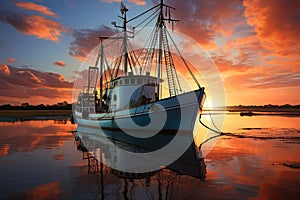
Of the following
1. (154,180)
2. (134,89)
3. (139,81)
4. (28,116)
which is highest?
(139,81)

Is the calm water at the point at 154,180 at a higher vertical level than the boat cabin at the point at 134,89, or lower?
lower

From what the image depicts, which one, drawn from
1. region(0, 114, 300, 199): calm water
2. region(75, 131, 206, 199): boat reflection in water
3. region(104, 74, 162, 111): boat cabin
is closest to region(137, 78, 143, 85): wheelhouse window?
region(104, 74, 162, 111): boat cabin

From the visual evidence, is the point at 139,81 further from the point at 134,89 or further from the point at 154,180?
the point at 154,180

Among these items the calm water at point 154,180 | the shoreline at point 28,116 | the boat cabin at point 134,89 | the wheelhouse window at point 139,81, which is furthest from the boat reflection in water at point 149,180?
the shoreline at point 28,116

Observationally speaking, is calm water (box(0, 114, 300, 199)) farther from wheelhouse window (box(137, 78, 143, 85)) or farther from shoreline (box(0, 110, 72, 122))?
shoreline (box(0, 110, 72, 122))

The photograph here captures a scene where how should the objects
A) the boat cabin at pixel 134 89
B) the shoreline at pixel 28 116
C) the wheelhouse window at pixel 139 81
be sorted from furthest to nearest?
the shoreline at pixel 28 116 → the wheelhouse window at pixel 139 81 → the boat cabin at pixel 134 89

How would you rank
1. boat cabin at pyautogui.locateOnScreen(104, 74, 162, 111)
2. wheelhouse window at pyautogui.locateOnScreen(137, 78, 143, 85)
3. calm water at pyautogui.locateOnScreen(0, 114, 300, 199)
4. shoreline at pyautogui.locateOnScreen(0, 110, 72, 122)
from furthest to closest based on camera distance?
shoreline at pyautogui.locateOnScreen(0, 110, 72, 122) < wheelhouse window at pyautogui.locateOnScreen(137, 78, 143, 85) < boat cabin at pyautogui.locateOnScreen(104, 74, 162, 111) < calm water at pyautogui.locateOnScreen(0, 114, 300, 199)

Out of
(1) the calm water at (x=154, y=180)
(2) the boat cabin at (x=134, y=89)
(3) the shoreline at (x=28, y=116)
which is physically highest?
(2) the boat cabin at (x=134, y=89)

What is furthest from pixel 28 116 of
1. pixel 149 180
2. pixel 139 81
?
pixel 149 180

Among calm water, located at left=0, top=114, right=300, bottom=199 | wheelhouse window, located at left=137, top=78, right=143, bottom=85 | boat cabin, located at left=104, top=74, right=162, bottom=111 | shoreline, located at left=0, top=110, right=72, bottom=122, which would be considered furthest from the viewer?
shoreline, located at left=0, top=110, right=72, bottom=122

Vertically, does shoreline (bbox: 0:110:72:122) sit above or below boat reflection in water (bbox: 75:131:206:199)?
above

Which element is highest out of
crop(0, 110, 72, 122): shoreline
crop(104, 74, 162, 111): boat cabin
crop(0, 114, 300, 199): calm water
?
crop(104, 74, 162, 111): boat cabin

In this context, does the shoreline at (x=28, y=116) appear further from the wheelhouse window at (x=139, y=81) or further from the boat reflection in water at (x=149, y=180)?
the boat reflection in water at (x=149, y=180)

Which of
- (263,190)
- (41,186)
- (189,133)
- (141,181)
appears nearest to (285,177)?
(263,190)
